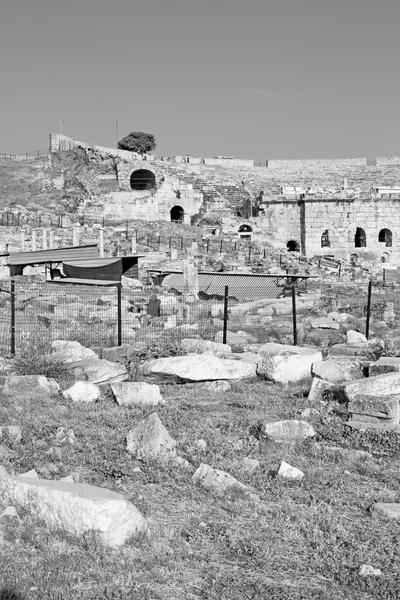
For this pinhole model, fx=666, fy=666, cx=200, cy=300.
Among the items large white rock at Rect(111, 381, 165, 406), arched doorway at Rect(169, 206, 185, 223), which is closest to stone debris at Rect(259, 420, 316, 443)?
large white rock at Rect(111, 381, 165, 406)

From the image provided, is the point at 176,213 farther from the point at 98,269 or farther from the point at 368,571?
the point at 368,571

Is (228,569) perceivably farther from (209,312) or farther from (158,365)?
(209,312)

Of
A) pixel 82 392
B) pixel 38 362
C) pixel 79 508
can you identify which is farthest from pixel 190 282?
pixel 79 508

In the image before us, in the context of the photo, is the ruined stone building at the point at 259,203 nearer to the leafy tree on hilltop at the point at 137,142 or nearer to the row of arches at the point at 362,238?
the row of arches at the point at 362,238

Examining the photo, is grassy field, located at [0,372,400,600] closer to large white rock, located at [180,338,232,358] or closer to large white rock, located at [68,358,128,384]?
large white rock, located at [68,358,128,384]

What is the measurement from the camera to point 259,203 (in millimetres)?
47781

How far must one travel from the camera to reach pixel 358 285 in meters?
26.9

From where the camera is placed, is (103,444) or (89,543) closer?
(89,543)

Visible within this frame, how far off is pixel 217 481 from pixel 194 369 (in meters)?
3.89

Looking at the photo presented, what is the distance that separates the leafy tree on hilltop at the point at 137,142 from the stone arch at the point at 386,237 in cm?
4006

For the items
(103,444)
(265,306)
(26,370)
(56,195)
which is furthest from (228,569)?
(56,195)

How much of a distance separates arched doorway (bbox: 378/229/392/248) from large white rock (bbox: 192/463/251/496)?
139ft

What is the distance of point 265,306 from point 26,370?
9.85 m

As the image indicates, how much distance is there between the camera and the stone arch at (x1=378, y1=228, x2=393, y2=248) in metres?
46.1
